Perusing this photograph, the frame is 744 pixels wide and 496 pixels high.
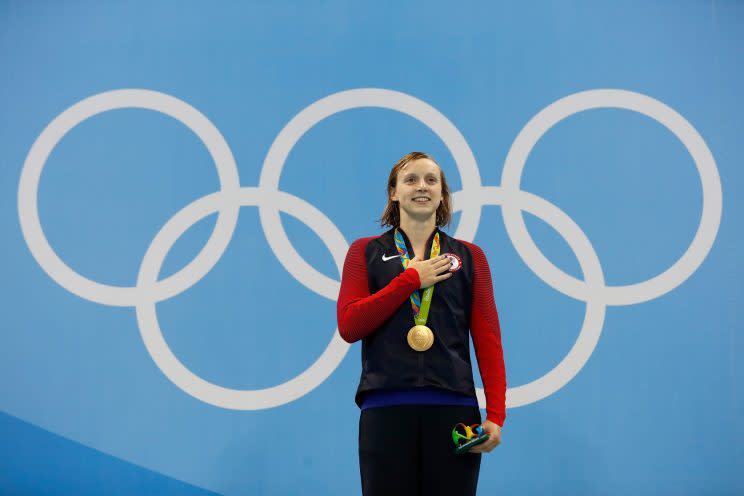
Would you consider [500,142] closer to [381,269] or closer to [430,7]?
[430,7]

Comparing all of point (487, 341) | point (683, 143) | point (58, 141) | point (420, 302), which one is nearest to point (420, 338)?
point (420, 302)

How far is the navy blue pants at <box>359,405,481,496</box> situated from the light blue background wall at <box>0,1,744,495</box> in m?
1.52

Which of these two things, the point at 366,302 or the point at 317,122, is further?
the point at 317,122

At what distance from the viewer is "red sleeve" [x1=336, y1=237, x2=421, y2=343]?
2.05 m

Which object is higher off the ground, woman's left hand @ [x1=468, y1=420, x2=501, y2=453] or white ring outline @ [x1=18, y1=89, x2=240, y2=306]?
white ring outline @ [x1=18, y1=89, x2=240, y2=306]

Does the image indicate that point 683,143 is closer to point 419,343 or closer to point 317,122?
point 317,122

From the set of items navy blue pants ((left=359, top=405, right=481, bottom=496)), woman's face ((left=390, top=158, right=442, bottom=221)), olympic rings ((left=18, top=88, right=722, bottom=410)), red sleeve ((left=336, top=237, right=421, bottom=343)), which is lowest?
navy blue pants ((left=359, top=405, right=481, bottom=496))

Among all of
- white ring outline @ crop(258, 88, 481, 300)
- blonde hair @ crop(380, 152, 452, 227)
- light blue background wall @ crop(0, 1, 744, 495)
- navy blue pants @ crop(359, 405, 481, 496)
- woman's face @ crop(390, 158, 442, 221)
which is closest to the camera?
navy blue pants @ crop(359, 405, 481, 496)

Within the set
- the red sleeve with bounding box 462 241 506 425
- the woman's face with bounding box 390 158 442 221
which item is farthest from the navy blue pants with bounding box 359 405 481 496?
the woman's face with bounding box 390 158 442 221

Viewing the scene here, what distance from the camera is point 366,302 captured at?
6.79 ft

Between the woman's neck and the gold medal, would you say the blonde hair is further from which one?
the gold medal

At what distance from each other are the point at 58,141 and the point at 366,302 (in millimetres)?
2493

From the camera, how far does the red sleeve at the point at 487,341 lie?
2146mm

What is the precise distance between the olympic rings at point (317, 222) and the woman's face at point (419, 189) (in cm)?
136
